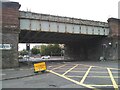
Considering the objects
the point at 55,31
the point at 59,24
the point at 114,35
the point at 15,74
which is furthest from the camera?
the point at 114,35

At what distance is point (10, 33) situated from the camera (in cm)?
3341

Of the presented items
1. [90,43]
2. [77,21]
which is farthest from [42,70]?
[90,43]

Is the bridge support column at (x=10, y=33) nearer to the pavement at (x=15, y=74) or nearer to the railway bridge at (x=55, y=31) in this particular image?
the railway bridge at (x=55, y=31)

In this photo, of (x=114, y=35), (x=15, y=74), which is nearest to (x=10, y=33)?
(x=15, y=74)

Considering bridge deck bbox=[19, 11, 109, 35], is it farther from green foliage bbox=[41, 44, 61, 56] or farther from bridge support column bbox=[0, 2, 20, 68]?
green foliage bbox=[41, 44, 61, 56]

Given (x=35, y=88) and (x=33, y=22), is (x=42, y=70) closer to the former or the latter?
(x=35, y=88)

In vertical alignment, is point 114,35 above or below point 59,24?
below

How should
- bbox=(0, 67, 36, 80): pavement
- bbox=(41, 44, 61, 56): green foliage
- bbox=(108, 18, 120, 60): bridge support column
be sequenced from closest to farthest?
bbox=(0, 67, 36, 80): pavement → bbox=(108, 18, 120, 60): bridge support column → bbox=(41, 44, 61, 56): green foliage

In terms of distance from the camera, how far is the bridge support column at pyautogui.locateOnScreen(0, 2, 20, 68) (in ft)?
107

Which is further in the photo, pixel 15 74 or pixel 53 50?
pixel 53 50

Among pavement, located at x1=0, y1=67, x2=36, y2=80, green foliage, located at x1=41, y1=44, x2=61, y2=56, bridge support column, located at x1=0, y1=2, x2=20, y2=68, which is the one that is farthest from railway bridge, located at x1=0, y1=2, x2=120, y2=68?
green foliage, located at x1=41, y1=44, x2=61, y2=56

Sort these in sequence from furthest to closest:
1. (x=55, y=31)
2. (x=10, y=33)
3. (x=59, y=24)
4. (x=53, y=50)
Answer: (x=53, y=50), (x=59, y=24), (x=55, y=31), (x=10, y=33)

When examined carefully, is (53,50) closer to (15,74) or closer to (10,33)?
(10,33)

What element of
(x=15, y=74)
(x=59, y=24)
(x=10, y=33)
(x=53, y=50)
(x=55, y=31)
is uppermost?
(x=59, y=24)
